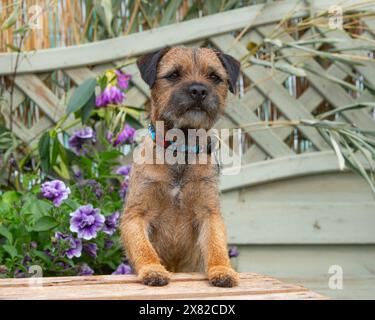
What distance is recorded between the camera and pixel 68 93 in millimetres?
4895

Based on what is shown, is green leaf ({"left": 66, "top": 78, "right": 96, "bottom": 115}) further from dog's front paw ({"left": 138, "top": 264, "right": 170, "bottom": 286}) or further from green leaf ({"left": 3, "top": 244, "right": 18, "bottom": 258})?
dog's front paw ({"left": 138, "top": 264, "right": 170, "bottom": 286})

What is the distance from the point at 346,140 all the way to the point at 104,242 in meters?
1.70

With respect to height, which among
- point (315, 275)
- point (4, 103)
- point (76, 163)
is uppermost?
point (4, 103)

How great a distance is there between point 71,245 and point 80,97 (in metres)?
1.09

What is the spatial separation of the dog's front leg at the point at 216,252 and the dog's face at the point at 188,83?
0.44 meters

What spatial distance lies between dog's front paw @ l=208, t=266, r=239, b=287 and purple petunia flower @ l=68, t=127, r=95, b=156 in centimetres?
182

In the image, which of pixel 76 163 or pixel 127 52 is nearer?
pixel 76 163

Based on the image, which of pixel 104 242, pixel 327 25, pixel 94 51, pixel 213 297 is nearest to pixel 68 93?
pixel 94 51

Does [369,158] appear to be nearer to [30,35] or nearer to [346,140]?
[346,140]

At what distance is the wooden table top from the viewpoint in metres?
2.49

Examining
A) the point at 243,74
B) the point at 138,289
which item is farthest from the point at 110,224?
the point at 243,74

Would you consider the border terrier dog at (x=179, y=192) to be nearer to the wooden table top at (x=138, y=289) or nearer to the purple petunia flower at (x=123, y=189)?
the wooden table top at (x=138, y=289)

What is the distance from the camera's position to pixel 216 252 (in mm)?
2994

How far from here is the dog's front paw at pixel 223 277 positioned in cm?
275
